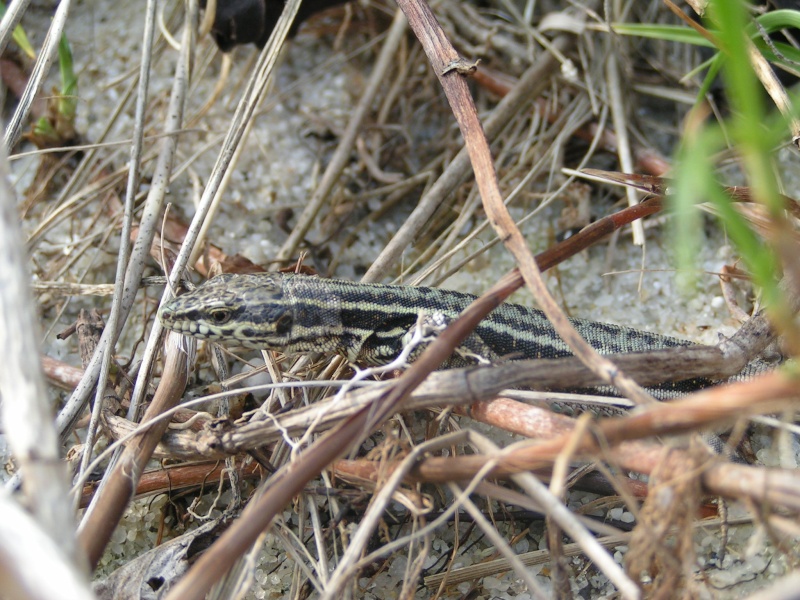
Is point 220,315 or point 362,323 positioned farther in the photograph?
point 362,323

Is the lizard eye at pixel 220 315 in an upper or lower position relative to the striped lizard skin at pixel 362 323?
upper

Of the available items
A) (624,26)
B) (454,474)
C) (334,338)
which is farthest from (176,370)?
(624,26)

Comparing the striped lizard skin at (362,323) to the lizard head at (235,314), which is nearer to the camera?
the lizard head at (235,314)

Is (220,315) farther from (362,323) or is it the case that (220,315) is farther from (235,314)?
(362,323)

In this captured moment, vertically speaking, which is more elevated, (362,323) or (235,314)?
(235,314)

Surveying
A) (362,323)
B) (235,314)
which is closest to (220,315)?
(235,314)

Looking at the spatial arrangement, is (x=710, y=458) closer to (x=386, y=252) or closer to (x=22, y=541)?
(x=22, y=541)

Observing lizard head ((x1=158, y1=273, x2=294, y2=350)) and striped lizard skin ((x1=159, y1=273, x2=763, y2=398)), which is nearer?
lizard head ((x1=158, y1=273, x2=294, y2=350))
